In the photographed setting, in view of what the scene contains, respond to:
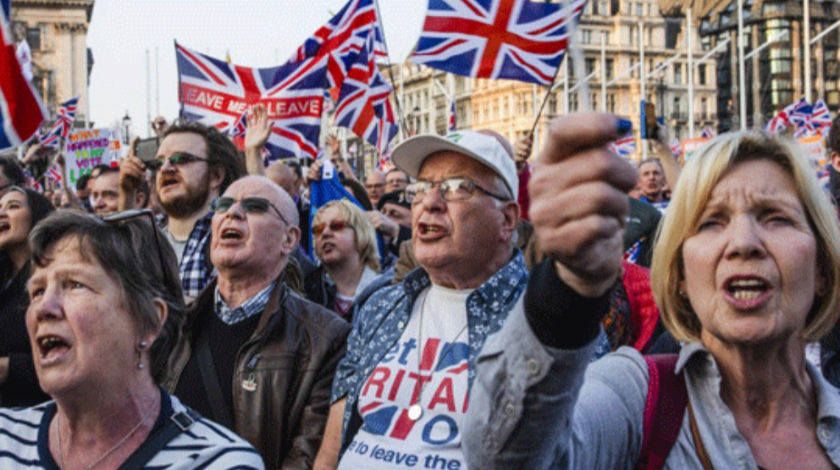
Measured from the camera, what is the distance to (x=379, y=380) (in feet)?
10.6

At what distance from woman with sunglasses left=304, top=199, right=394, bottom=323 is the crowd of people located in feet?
4.26

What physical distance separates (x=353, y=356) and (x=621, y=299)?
1.19m

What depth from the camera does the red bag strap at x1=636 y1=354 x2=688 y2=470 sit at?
2004 mm

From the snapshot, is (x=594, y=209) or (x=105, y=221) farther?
(x=105, y=221)

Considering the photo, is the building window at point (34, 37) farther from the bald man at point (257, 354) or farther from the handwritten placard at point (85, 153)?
the bald man at point (257, 354)

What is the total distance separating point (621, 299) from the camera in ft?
13.4

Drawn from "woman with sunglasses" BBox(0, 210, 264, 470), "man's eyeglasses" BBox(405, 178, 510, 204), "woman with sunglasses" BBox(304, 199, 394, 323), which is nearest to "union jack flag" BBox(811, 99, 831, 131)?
"woman with sunglasses" BBox(304, 199, 394, 323)

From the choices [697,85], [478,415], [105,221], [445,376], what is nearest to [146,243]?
[105,221]

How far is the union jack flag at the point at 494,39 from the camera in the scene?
6.46m

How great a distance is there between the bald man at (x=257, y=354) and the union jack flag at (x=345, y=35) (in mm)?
6113

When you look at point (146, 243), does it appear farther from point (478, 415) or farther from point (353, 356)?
point (478, 415)

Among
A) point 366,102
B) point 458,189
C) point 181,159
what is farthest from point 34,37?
point 458,189

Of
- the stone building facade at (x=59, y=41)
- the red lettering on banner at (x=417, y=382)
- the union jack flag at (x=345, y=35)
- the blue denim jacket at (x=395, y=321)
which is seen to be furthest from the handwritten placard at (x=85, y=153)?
the stone building facade at (x=59, y=41)

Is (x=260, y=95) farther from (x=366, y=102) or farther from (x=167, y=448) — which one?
(x=167, y=448)
